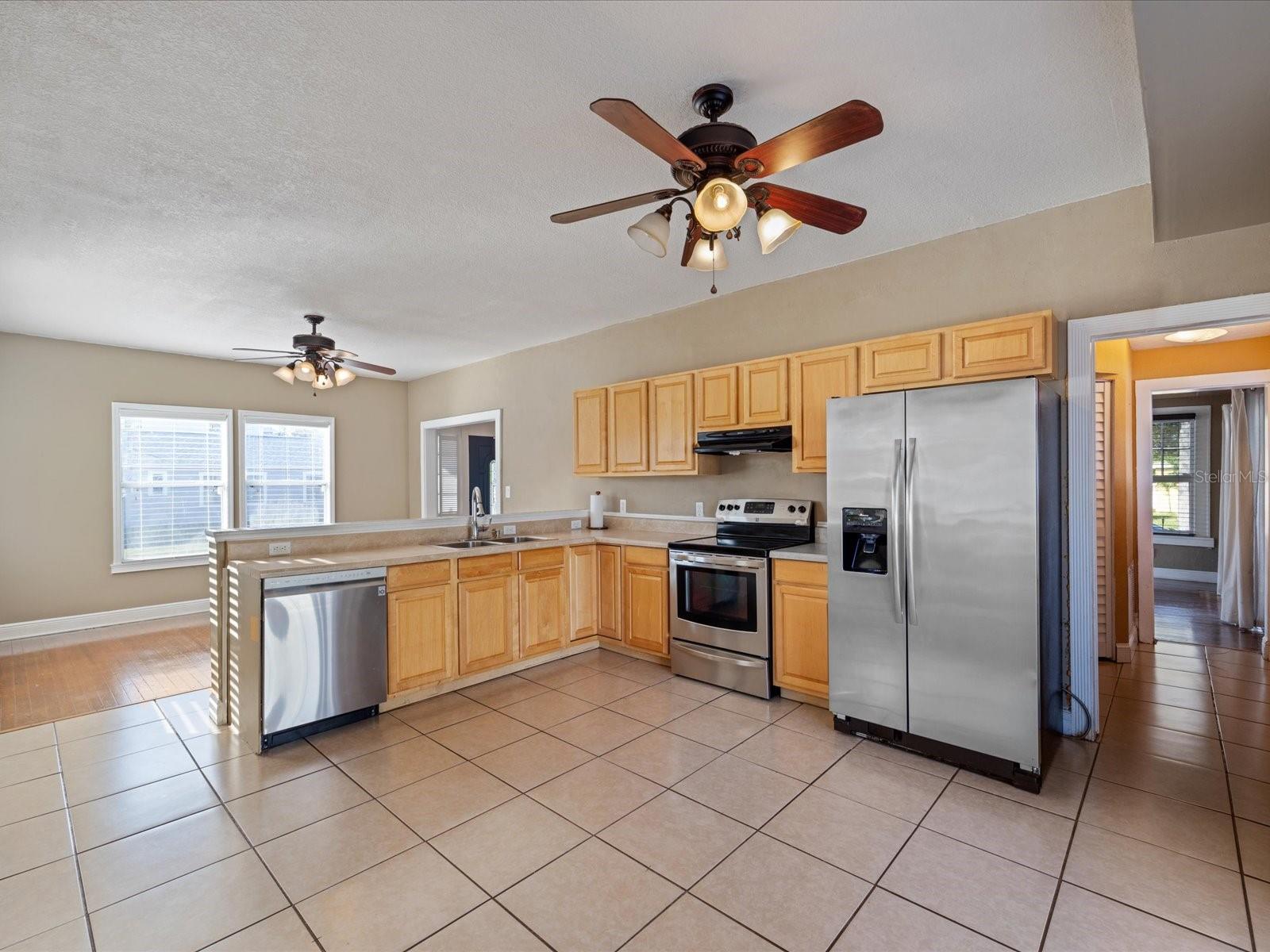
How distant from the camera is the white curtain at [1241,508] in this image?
496 cm

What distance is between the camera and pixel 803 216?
2.41 metres

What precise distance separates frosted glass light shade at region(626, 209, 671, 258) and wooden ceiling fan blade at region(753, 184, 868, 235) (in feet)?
1.21

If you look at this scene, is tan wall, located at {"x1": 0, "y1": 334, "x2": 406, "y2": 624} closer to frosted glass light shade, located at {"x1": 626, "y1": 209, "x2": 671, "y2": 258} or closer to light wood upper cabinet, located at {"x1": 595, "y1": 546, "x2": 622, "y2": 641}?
light wood upper cabinet, located at {"x1": 595, "y1": 546, "x2": 622, "y2": 641}

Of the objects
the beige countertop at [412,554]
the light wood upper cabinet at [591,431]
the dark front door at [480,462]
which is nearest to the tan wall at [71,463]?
the dark front door at [480,462]

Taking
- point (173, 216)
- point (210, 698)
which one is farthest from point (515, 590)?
point (173, 216)

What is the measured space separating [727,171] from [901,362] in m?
1.78

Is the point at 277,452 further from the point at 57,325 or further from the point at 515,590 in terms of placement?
the point at 515,590

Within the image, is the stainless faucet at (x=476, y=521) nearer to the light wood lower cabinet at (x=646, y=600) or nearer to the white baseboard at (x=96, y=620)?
the light wood lower cabinet at (x=646, y=600)

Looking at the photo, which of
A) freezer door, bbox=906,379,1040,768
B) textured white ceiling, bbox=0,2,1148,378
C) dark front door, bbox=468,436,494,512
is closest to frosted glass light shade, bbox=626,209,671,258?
textured white ceiling, bbox=0,2,1148,378

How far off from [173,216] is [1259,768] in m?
6.05

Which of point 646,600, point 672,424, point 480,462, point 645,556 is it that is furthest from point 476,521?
point 480,462

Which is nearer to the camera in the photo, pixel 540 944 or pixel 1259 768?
pixel 540 944

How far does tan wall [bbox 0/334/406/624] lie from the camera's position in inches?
215

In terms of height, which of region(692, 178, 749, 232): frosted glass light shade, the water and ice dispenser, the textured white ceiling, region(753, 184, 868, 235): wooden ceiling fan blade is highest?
the textured white ceiling
